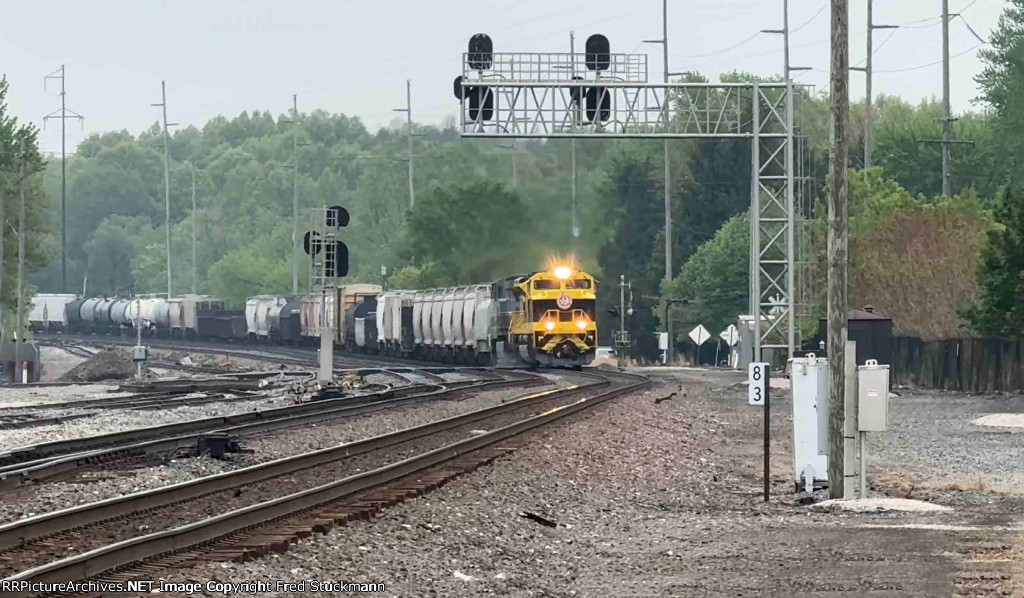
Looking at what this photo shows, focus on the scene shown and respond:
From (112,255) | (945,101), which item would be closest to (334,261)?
(945,101)

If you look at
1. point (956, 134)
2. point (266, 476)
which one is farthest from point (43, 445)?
point (956, 134)

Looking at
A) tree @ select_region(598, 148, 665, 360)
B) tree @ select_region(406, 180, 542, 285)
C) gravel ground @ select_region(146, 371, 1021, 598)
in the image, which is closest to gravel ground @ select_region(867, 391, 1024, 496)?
gravel ground @ select_region(146, 371, 1021, 598)

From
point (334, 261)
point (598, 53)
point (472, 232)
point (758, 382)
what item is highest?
point (598, 53)

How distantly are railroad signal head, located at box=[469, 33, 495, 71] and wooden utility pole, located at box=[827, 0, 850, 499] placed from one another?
27852 mm

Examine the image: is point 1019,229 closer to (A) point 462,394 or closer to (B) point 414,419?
(A) point 462,394

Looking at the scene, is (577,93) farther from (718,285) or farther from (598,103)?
(718,285)

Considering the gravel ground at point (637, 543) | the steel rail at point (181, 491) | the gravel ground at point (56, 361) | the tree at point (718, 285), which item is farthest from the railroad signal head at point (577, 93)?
the tree at point (718, 285)

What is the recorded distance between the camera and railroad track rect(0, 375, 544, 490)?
20656 mm

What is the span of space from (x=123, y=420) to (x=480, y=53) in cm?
2005

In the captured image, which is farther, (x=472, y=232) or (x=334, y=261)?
(x=472, y=232)

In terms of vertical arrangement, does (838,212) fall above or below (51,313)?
above

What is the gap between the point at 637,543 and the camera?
16781mm

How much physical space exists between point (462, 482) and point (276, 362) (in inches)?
1947

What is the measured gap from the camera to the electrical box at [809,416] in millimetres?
21797
